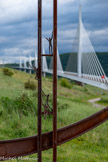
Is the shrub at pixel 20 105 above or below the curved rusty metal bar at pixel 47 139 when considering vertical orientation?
below

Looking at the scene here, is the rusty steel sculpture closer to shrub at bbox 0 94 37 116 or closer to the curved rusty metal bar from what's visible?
the curved rusty metal bar

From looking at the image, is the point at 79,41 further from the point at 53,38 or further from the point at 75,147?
the point at 53,38

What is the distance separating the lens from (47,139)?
1774 mm

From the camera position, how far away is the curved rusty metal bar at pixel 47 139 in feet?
5.56

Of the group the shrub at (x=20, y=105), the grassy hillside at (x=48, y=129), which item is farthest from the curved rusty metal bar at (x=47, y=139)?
the shrub at (x=20, y=105)

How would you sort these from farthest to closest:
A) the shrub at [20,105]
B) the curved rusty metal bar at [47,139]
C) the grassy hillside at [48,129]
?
the shrub at [20,105] → the grassy hillside at [48,129] → the curved rusty metal bar at [47,139]

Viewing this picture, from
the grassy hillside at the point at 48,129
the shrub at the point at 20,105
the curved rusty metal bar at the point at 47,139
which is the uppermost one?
the curved rusty metal bar at the point at 47,139

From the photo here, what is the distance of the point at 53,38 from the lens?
1.75 meters

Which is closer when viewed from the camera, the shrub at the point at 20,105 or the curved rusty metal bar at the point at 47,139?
the curved rusty metal bar at the point at 47,139

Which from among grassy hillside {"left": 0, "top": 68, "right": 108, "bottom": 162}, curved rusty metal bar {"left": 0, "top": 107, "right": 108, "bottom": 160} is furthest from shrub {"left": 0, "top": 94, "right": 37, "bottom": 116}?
curved rusty metal bar {"left": 0, "top": 107, "right": 108, "bottom": 160}

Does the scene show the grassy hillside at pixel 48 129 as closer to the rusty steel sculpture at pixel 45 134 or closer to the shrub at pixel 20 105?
the shrub at pixel 20 105

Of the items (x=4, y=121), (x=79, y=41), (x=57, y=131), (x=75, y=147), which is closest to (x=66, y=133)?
(x=57, y=131)

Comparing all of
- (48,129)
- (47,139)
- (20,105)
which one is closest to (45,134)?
(47,139)

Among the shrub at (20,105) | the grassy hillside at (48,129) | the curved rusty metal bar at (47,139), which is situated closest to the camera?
the curved rusty metal bar at (47,139)
